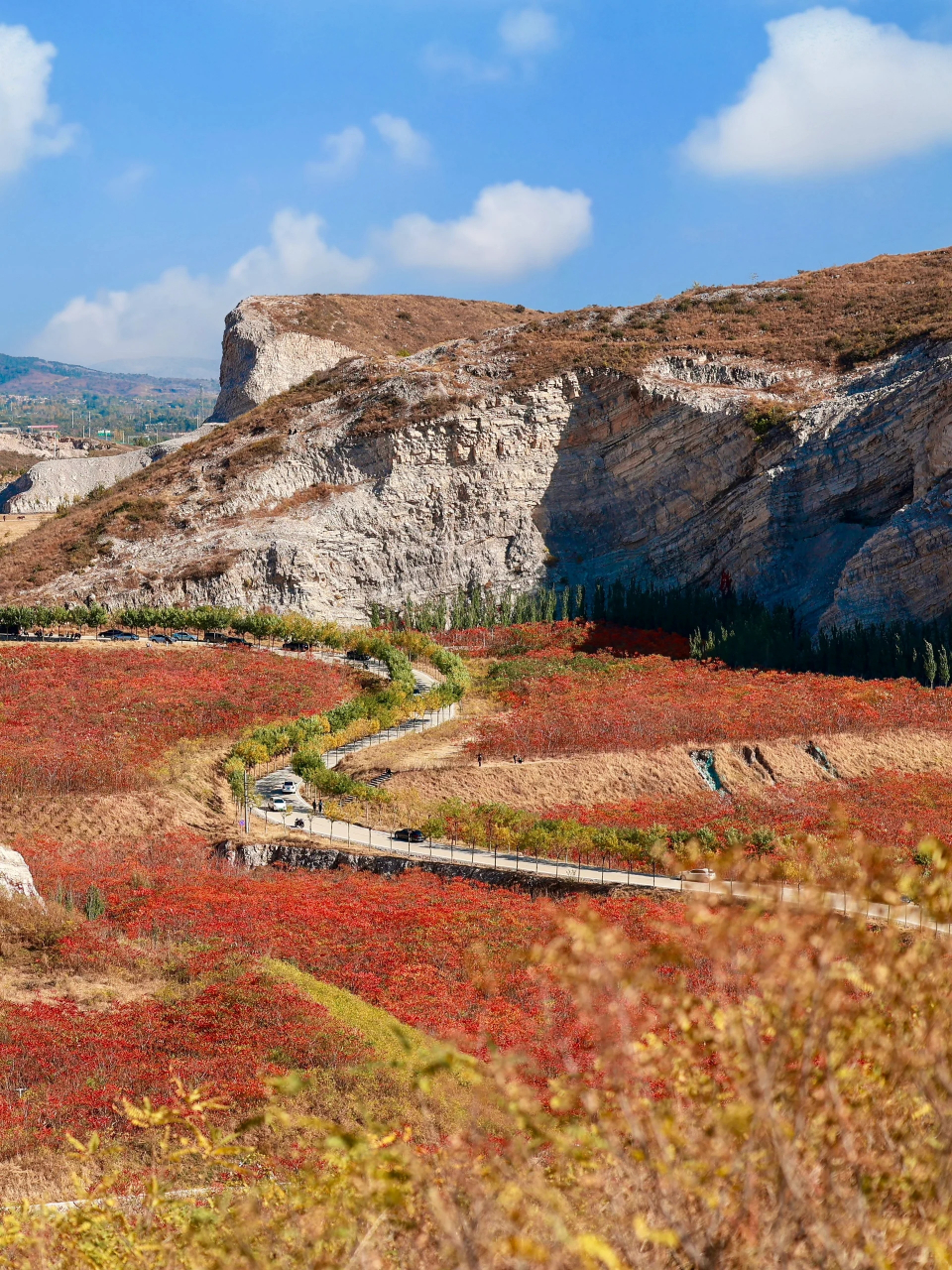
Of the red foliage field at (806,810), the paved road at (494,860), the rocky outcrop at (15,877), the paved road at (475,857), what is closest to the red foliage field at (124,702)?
the paved road at (475,857)

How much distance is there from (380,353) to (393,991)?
9831cm

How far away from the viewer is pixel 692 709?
41.5m

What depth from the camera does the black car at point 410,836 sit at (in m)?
30.9

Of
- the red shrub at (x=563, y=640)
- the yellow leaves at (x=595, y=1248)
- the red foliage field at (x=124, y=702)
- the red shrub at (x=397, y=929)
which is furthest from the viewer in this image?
the red shrub at (x=563, y=640)

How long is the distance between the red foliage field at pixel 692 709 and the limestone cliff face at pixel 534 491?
12.0 m

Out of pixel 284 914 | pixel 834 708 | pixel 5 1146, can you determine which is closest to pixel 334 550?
pixel 834 708

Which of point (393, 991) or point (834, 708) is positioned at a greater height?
point (834, 708)

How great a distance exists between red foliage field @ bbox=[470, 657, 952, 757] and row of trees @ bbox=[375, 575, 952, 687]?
1.93 meters

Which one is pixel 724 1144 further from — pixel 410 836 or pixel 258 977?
pixel 410 836

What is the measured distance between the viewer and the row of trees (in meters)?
47.1

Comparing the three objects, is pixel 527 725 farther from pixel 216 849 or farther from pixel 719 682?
pixel 216 849

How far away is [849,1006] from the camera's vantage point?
20.0ft

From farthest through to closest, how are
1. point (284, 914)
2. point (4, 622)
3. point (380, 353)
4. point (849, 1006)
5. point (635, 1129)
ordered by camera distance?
point (380, 353) < point (4, 622) < point (284, 914) < point (849, 1006) < point (635, 1129)

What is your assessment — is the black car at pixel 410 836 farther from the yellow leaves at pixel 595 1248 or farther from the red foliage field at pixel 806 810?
the yellow leaves at pixel 595 1248
